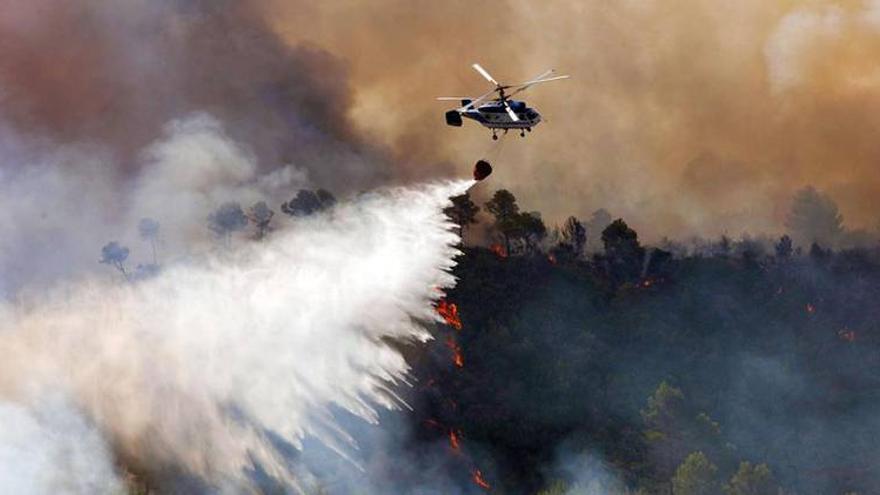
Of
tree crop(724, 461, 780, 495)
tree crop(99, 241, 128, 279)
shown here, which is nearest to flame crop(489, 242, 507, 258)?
tree crop(99, 241, 128, 279)

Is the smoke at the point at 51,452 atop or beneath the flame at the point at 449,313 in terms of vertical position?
beneath

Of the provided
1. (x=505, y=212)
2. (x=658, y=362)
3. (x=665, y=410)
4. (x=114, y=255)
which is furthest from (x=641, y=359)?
(x=114, y=255)

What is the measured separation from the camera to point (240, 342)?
75.3 m

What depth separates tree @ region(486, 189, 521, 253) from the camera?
449 feet

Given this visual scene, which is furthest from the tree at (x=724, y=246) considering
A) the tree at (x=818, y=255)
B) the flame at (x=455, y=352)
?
the flame at (x=455, y=352)

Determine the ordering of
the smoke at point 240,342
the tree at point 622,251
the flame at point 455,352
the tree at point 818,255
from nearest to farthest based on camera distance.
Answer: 1. the smoke at point 240,342
2. the flame at point 455,352
3. the tree at point 622,251
4. the tree at point 818,255

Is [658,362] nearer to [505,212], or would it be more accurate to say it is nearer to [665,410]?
[665,410]

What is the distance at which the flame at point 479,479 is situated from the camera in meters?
102

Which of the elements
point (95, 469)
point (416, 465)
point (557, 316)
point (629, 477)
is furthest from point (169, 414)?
point (557, 316)

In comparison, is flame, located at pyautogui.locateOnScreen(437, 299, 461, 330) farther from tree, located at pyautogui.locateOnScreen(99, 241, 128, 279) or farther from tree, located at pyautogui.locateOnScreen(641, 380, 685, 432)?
tree, located at pyautogui.locateOnScreen(99, 241, 128, 279)

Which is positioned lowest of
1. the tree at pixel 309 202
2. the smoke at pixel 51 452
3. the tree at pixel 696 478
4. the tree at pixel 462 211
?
the smoke at pixel 51 452

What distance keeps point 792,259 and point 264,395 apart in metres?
92.5

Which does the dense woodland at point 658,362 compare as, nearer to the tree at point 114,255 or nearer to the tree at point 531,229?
the tree at point 531,229

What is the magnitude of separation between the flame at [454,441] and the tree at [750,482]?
2430 cm
